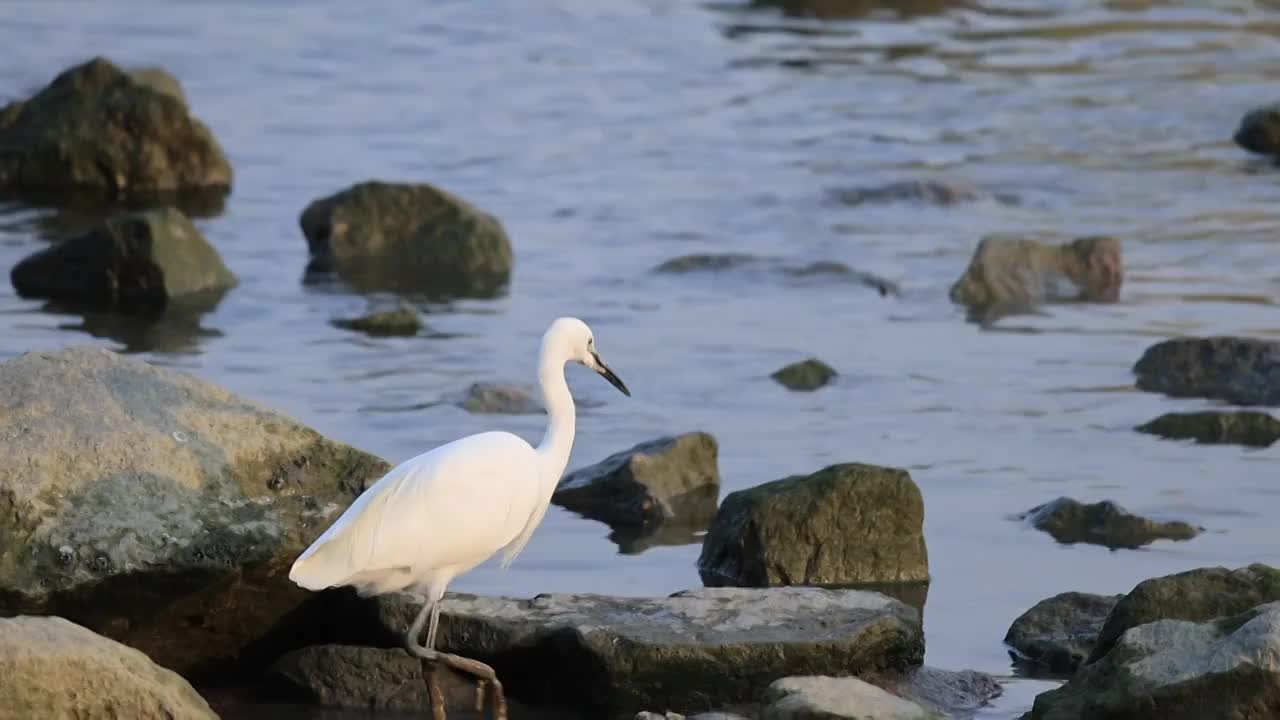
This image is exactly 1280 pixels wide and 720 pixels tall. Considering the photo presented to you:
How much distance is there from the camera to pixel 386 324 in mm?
12133

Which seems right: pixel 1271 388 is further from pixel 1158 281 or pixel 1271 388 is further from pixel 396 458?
pixel 396 458

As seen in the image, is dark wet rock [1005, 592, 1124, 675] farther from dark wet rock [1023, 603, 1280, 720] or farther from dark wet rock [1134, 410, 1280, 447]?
dark wet rock [1134, 410, 1280, 447]

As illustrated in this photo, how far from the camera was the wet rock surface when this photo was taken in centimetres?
1208

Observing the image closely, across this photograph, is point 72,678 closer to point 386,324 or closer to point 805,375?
point 805,375

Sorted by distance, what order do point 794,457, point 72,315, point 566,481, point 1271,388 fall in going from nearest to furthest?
point 566,481 < point 794,457 < point 1271,388 < point 72,315

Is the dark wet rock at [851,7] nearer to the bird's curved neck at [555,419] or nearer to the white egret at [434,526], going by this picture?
the bird's curved neck at [555,419]

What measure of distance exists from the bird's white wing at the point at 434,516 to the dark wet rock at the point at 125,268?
619 centimetres

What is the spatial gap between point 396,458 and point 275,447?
2638 millimetres

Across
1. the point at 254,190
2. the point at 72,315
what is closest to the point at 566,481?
the point at 72,315

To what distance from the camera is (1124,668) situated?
600 centimetres

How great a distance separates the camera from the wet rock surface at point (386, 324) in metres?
12.1

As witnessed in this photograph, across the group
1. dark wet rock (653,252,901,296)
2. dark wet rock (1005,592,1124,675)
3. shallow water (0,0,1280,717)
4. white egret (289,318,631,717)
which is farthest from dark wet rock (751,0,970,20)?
white egret (289,318,631,717)

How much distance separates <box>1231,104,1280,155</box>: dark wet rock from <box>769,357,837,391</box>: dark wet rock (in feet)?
25.1

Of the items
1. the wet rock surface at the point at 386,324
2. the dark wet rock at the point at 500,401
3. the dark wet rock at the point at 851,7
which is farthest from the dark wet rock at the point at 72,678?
the dark wet rock at the point at 851,7
